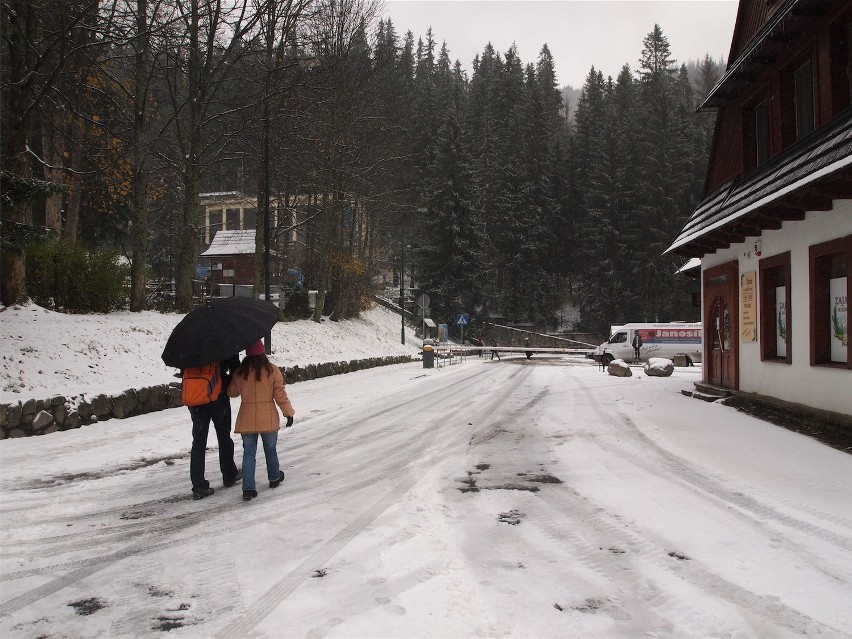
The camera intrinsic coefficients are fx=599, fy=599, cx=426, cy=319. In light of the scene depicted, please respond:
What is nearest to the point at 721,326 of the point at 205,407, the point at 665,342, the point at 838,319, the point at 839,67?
the point at 838,319

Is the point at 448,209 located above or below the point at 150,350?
above

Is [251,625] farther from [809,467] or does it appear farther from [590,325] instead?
[590,325]

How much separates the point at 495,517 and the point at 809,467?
15.0ft

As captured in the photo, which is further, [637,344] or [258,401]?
[637,344]

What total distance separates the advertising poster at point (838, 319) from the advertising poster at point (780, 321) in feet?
4.96

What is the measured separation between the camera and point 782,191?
355 inches

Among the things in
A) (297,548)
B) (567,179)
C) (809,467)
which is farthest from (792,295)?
(567,179)

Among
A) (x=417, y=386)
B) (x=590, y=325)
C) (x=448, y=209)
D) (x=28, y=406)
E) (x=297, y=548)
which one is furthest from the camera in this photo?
A: (x=590, y=325)

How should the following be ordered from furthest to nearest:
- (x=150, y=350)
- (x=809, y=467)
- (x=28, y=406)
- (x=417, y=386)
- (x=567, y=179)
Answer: (x=567, y=179) → (x=417, y=386) → (x=150, y=350) → (x=28, y=406) → (x=809, y=467)

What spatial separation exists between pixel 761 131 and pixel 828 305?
5.18m

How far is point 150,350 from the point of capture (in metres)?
14.2

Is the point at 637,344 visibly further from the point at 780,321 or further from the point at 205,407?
the point at 205,407

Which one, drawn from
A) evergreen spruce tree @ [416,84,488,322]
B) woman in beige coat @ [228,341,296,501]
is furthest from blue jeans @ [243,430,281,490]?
evergreen spruce tree @ [416,84,488,322]

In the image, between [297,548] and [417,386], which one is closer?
[297,548]
